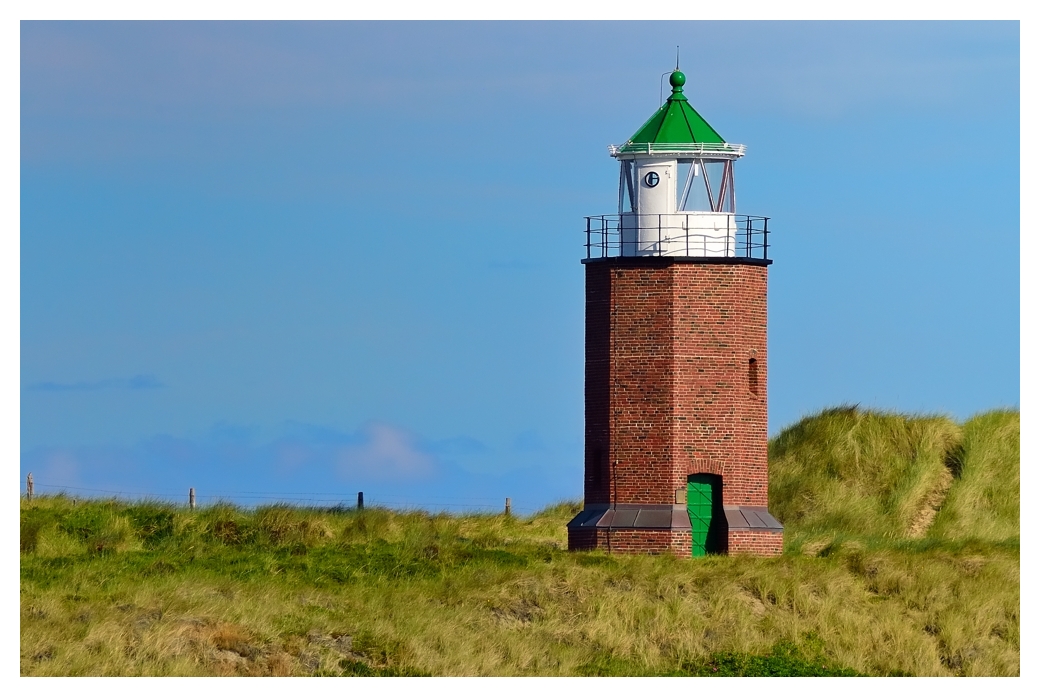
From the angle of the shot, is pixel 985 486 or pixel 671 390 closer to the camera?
pixel 671 390

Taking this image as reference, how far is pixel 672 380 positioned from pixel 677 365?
0.92 feet

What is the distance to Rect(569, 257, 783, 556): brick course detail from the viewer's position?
120 feet

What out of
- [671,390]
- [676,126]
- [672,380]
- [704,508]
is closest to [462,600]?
[704,508]

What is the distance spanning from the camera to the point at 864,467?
44375mm

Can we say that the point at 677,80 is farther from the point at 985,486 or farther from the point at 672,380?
the point at 985,486

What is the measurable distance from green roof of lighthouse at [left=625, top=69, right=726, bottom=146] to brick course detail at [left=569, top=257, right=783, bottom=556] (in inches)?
91.2

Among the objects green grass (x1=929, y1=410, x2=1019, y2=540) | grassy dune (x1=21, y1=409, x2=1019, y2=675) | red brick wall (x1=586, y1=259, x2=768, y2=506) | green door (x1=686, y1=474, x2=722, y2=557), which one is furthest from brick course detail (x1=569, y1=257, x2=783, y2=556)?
green grass (x1=929, y1=410, x2=1019, y2=540)

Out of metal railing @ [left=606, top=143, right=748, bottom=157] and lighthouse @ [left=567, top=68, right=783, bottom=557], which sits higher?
metal railing @ [left=606, top=143, right=748, bottom=157]

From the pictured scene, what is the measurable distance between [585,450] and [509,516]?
20.2 ft

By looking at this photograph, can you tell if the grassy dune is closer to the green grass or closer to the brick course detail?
the green grass

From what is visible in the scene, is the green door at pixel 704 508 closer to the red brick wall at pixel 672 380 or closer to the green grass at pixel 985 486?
the red brick wall at pixel 672 380

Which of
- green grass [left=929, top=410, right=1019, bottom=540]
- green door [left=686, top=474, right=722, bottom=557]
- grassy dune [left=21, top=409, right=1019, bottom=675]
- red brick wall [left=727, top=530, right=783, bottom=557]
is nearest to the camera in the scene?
grassy dune [left=21, top=409, right=1019, bottom=675]

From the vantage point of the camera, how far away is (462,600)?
32.6 meters

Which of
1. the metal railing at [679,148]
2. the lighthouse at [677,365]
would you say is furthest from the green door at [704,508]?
the metal railing at [679,148]
